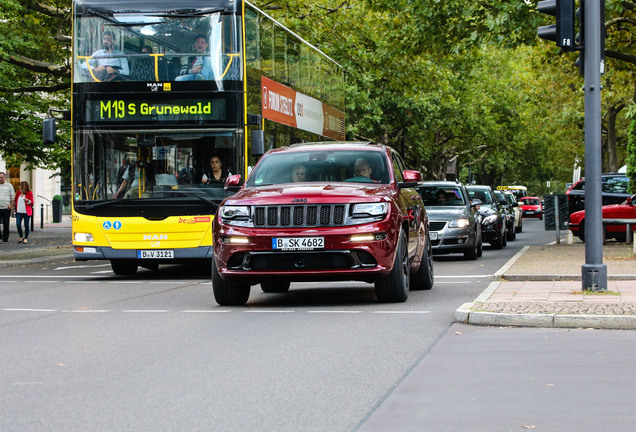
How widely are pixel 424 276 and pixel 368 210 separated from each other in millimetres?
2733

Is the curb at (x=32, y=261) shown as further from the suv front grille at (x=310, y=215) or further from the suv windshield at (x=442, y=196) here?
the suv front grille at (x=310, y=215)

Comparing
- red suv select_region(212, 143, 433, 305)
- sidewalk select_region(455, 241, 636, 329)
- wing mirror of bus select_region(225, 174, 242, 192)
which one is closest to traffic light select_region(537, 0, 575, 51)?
red suv select_region(212, 143, 433, 305)

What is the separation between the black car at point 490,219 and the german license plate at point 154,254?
36.1 feet

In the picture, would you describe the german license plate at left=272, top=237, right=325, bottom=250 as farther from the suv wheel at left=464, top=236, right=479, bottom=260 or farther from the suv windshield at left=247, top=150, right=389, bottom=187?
the suv wheel at left=464, top=236, right=479, bottom=260

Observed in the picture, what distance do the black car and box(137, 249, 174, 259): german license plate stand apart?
36.1 ft

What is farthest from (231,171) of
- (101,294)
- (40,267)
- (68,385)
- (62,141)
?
(62,141)

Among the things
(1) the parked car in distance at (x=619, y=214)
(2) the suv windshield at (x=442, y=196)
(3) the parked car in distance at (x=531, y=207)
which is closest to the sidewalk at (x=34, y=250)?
(2) the suv windshield at (x=442, y=196)

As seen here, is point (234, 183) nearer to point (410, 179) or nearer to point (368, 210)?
point (410, 179)

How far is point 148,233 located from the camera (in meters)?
16.4

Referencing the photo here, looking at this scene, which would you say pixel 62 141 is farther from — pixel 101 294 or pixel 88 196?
pixel 101 294

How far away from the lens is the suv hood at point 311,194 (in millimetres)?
11164

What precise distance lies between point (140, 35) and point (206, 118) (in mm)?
1676

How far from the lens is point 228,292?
39.1 ft

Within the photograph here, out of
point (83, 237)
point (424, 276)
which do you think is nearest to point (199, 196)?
point (83, 237)
